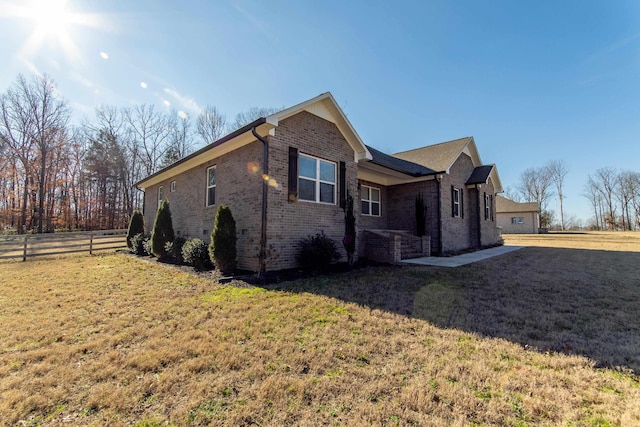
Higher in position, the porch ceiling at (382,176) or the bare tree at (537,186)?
the bare tree at (537,186)

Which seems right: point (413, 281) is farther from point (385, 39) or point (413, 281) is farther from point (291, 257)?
point (385, 39)

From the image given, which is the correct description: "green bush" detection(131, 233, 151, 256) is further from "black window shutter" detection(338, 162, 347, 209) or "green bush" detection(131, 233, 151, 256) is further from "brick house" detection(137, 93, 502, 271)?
"black window shutter" detection(338, 162, 347, 209)

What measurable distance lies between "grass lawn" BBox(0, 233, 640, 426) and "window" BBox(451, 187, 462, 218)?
28.8 ft

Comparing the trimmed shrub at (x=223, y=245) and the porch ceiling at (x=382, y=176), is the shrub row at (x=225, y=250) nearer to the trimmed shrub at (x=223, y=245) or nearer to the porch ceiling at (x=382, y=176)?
the trimmed shrub at (x=223, y=245)

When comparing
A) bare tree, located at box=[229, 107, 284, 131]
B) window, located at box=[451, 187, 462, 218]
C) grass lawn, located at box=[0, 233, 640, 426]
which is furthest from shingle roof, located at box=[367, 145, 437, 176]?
bare tree, located at box=[229, 107, 284, 131]

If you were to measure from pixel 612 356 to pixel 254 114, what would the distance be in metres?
29.7

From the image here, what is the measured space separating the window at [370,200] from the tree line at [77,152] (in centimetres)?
1791

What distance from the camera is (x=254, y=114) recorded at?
2845 cm

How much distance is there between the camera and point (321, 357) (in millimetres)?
2861

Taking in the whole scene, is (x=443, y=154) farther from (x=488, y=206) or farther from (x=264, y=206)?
(x=264, y=206)

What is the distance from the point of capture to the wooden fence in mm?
11711

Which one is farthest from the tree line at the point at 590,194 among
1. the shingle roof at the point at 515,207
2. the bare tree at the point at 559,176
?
the shingle roof at the point at 515,207

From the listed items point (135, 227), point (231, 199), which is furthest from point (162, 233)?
point (135, 227)

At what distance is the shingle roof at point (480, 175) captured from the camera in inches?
604
